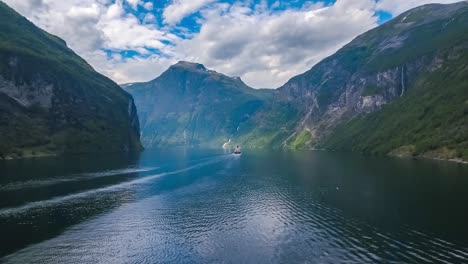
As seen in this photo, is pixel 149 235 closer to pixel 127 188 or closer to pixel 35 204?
pixel 35 204

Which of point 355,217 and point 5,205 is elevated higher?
point 5,205

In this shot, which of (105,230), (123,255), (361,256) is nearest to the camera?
(361,256)

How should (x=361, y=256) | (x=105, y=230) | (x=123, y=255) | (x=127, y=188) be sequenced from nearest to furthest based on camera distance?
(x=361, y=256)
(x=123, y=255)
(x=105, y=230)
(x=127, y=188)

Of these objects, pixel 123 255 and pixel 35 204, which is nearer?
pixel 123 255

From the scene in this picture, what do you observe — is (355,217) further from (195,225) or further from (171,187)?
(171,187)

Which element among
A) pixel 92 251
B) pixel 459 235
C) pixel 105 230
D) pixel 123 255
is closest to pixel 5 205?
pixel 105 230

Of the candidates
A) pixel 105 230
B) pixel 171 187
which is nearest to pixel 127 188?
pixel 171 187
